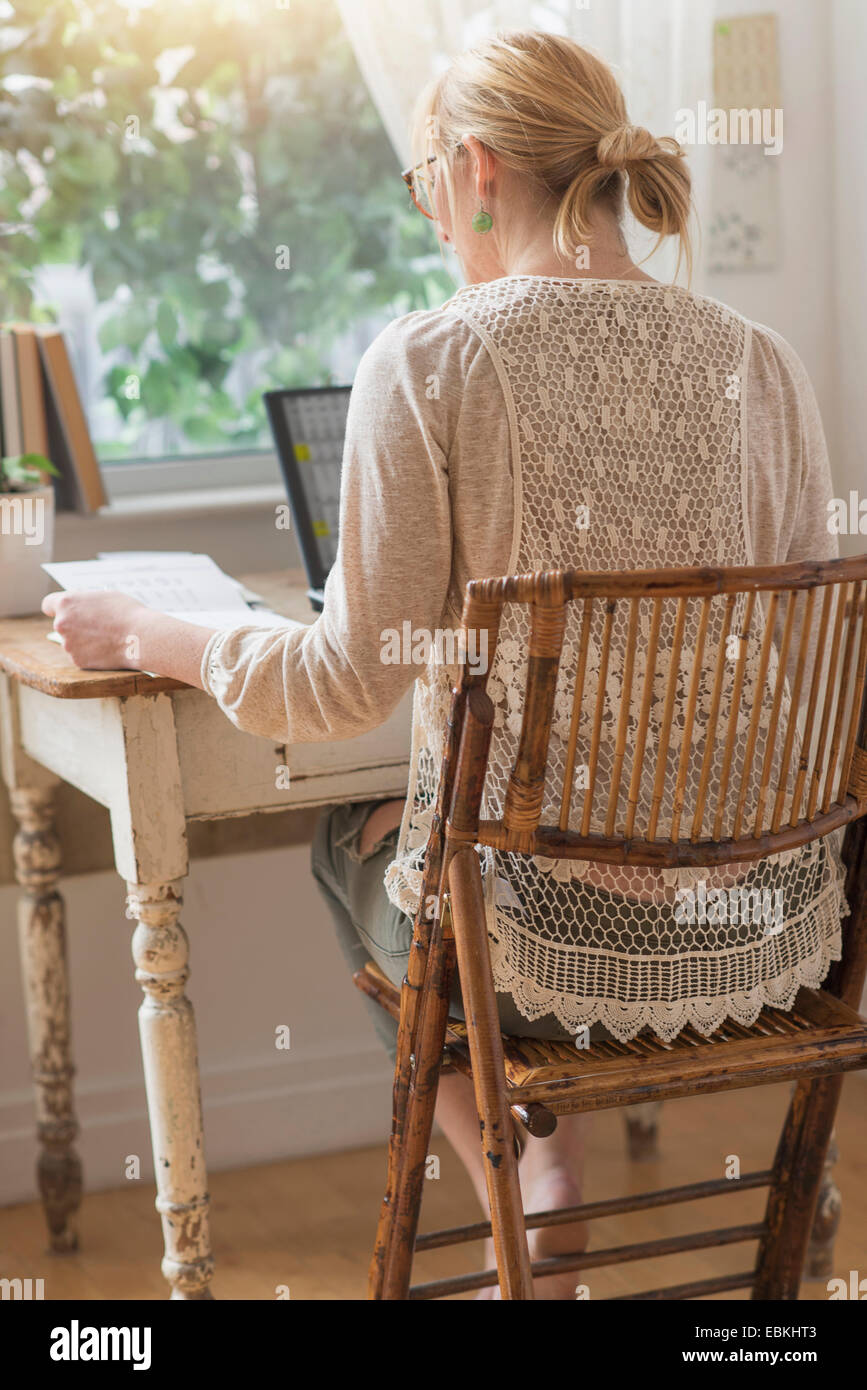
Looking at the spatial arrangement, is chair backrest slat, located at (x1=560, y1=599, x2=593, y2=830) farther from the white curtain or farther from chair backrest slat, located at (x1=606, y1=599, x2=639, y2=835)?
the white curtain

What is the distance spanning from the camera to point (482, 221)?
1142 millimetres

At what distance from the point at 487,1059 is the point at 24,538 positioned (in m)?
0.86

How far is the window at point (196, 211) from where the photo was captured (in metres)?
1.89

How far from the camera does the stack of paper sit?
1425mm

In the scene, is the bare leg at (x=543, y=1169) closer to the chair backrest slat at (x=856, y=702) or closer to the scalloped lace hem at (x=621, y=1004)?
the scalloped lace hem at (x=621, y=1004)

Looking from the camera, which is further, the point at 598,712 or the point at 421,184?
the point at 421,184

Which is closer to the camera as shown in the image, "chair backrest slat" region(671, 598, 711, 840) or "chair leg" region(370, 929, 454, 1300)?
"chair backrest slat" region(671, 598, 711, 840)

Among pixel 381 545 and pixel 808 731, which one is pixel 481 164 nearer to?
pixel 381 545

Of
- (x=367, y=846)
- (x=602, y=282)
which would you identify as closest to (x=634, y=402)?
(x=602, y=282)

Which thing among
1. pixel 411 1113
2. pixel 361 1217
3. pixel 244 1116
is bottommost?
pixel 361 1217

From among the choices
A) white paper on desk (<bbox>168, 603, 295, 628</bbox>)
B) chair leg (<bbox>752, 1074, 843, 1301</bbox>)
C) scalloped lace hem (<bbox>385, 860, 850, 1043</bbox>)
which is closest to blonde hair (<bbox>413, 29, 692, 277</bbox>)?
white paper on desk (<bbox>168, 603, 295, 628</bbox>)

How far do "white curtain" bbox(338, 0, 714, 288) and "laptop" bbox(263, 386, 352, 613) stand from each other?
0.37 meters

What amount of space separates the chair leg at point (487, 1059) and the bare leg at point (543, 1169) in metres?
0.34

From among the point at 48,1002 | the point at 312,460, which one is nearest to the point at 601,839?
the point at 312,460
